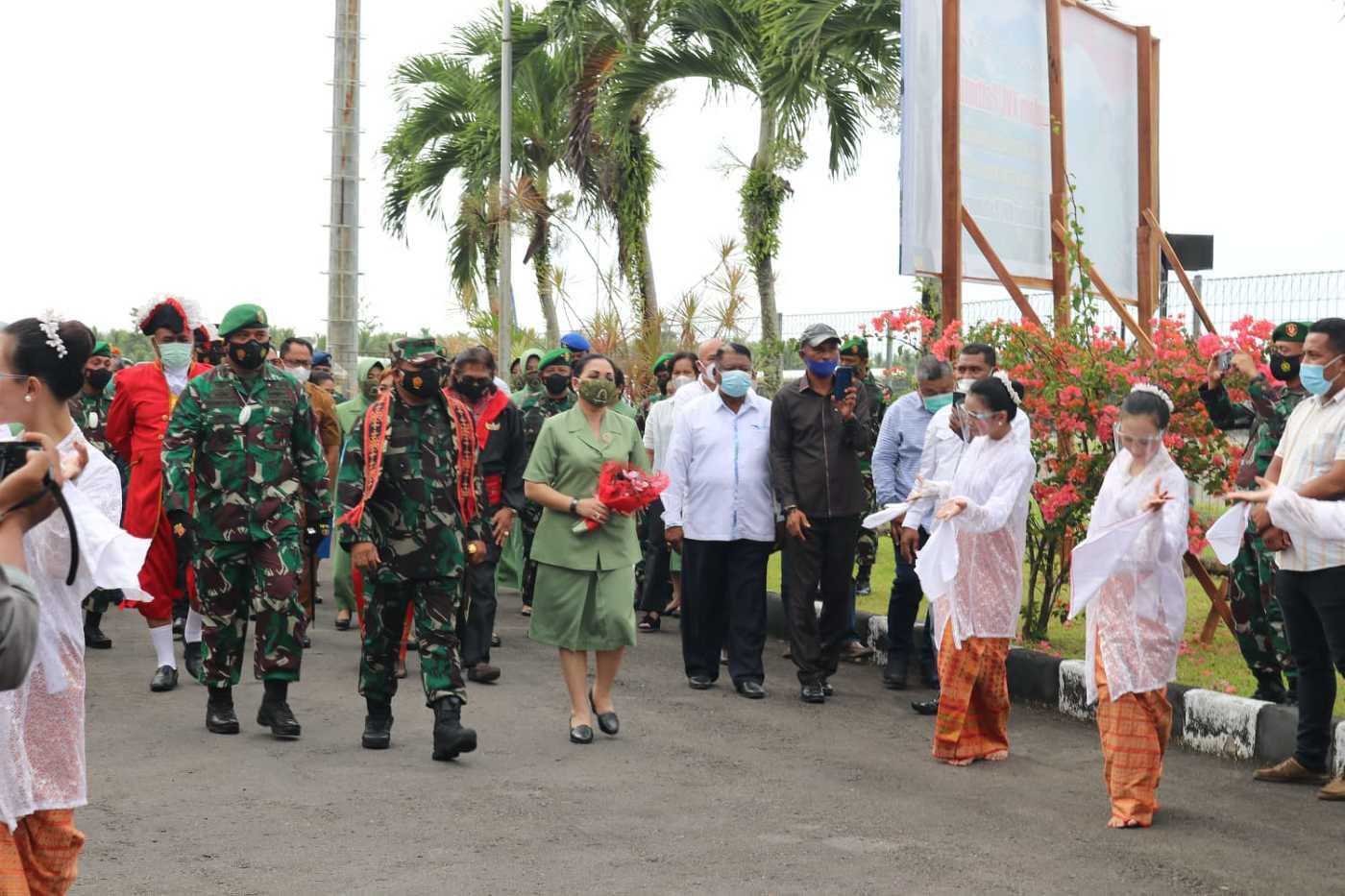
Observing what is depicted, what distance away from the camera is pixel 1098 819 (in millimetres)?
6562

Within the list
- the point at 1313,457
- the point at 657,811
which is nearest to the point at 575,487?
the point at 657,811

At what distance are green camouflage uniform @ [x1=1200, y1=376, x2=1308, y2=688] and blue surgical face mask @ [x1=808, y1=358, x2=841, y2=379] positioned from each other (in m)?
2.11

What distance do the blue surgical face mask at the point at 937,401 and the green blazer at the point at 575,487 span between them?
2424 mm

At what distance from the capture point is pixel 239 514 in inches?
310

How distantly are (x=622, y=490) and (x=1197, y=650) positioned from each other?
168 inches

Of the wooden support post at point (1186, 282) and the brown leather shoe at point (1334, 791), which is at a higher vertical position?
the wooden support post at point (1186, 282)

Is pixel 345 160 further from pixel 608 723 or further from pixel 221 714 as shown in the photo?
pixel 608 723

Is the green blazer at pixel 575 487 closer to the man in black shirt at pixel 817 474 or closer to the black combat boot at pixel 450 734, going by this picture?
the black combat boot at pixel 450 734

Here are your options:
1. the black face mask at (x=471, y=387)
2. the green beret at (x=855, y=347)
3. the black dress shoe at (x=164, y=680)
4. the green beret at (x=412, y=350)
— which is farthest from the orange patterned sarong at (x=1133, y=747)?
the black dress shoe at (x=164, y=680)

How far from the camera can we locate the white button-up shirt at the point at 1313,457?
264 inches

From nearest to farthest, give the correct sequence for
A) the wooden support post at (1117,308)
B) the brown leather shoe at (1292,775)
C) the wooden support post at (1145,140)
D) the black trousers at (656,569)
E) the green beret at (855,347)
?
the brown leather shoe at (1292,775) < the wooden support post at (1117,308) < the green beret at (855,347) < the black trousers at (656,569) < the wooden support post at (1145,140)

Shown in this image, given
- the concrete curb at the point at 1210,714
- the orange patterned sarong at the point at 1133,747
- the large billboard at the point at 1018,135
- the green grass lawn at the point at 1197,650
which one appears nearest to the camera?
the orange patterned sarong at the point at 1133,747

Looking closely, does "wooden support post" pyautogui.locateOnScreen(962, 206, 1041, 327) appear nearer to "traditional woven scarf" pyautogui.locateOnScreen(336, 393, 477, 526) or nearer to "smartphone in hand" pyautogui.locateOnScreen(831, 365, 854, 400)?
"smartphone in hand" pyautogui.locateOnScreen(831, 365, 854, 400)

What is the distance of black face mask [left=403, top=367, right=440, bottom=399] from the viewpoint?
7.58m
